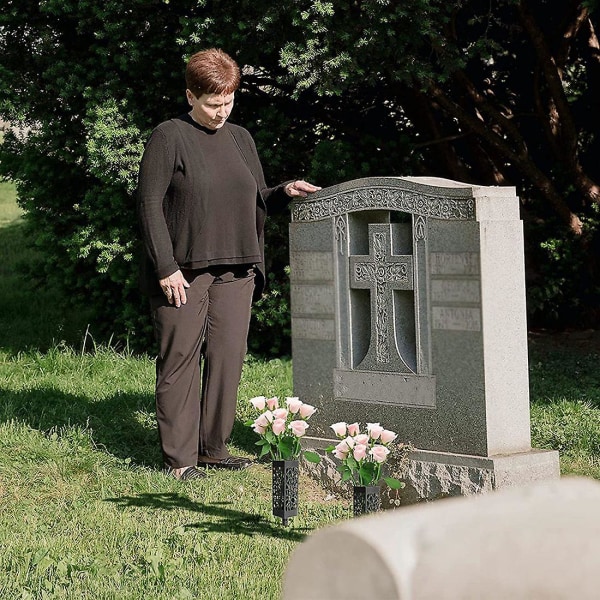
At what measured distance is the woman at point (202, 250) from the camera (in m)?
5.54

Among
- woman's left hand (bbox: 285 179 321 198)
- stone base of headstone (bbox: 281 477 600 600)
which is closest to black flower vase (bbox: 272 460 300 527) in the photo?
woman's left hand (bbox: 285 179 321 198)

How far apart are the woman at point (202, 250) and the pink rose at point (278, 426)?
3.21 ft

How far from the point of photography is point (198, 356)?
5.84 meters

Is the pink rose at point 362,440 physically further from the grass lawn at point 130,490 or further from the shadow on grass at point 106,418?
the shadow on grass at point 106,418

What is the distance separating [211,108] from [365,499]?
82.8 inches

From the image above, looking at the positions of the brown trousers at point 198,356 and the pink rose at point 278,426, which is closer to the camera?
the pink rose at point 278,426

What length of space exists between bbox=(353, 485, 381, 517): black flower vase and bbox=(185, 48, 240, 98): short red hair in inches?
80.6

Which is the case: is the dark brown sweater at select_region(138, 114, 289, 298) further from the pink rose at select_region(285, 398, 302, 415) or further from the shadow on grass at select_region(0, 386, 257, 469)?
the shadow on grass at select_region(0, 386, 257, 469)

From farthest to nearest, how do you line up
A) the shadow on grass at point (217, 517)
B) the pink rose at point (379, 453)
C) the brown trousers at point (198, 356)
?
the brown trousers at point (198, 356)
the shadow on grass at point (217, 517)
the pink rose at point (379, 453)

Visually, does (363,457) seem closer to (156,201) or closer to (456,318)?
(456,318)

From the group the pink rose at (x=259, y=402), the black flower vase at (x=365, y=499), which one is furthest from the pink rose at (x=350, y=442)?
the pink rose at (x=259, y=402)

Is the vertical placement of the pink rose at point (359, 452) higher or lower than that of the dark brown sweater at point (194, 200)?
lower

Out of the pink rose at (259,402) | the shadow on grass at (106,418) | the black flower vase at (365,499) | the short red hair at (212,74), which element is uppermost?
the short red hair at (212,74)

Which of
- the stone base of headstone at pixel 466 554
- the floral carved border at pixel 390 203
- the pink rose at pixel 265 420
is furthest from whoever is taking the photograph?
the floral carved border at pixel 390 203
